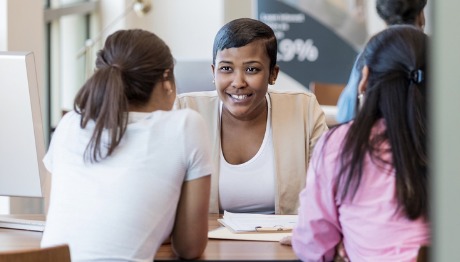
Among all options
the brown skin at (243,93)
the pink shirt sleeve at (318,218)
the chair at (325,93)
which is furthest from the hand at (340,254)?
the chair at (325,93)

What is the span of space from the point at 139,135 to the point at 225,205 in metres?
0.68

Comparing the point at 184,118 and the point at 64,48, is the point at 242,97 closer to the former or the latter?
the point at 184,118

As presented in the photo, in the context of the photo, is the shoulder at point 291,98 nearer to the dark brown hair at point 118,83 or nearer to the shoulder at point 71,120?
the dark brown hair at point 118,83

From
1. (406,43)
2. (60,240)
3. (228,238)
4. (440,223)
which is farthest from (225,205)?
(440,223)

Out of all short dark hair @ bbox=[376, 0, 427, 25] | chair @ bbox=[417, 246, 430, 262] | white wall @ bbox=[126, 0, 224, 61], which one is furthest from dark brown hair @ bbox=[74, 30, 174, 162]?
white wall @ bbox=[126, 0, 224, 61]

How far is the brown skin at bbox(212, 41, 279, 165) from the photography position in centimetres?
161

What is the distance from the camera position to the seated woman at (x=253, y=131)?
5.29ft

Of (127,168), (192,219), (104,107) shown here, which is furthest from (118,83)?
(192,219)

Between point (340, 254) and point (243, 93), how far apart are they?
716mm

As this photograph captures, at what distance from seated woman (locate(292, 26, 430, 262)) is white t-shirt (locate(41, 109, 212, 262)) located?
10.6 inches

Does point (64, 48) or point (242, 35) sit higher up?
point (242, 35)

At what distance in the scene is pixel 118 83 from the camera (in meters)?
1.05

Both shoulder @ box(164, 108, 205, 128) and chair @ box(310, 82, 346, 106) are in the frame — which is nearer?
shoulder @ box(164, 108, 205, 128)

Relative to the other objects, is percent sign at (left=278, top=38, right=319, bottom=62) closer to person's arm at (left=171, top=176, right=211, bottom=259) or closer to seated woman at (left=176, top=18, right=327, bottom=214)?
seated woman at (left=176, top=18, right=327, bottom=214)
